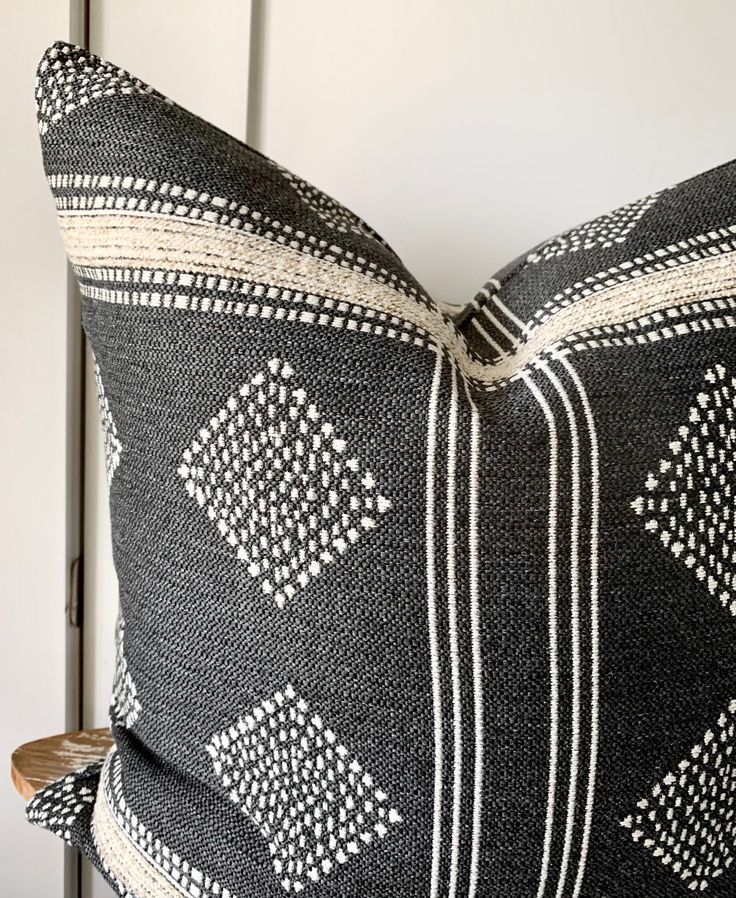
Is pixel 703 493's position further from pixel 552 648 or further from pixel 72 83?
pixel 72 83

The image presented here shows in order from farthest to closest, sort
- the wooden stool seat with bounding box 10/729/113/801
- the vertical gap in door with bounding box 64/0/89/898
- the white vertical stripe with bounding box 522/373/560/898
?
1. the vertical gap in door with bounding box 64/0/89/898
2. the wooden stool seat with bounding box 10/729/113/801
3. the white vertical stripe with bounding box 522/373/560/898

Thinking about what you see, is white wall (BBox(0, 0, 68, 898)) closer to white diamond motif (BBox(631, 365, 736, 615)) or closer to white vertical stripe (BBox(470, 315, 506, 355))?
white vertical stripe (BBox(470, 315, 506, 355))

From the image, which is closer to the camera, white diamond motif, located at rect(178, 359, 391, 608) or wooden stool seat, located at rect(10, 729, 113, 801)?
white diamond motif, located at rect(178, 359, 391, 608)

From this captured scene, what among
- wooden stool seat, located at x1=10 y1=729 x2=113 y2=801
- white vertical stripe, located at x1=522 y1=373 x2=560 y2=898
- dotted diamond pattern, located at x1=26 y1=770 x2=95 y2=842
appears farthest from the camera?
wooden stool seat, located at x1=10 y1=729 x2=113 y2=801

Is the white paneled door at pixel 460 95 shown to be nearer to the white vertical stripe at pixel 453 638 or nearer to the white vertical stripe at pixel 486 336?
the white vertical stripe at pixel 486 336

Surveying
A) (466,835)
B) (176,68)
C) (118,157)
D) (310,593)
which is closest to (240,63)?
(176,68)

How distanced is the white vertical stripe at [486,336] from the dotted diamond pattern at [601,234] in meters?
0.05

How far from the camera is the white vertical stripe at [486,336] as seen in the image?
17.1 inches

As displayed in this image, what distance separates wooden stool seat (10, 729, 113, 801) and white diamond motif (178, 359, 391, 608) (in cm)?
33

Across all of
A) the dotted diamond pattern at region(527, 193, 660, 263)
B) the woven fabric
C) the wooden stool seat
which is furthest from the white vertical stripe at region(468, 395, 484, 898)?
the wooden stool seat

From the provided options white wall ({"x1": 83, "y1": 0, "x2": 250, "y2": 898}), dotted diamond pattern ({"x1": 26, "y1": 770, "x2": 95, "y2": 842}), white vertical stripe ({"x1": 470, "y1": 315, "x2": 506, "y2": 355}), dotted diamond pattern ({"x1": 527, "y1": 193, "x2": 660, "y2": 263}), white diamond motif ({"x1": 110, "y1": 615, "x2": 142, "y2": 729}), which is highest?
white wall ({"x1": 83, "y1": 0, "x2": 250, "y2": 898})

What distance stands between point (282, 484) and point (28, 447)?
45 cm

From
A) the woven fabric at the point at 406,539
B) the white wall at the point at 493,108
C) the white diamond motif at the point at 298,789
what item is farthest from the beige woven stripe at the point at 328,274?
the white wall at the point at 493,108

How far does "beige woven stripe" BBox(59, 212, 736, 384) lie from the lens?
381 mm
